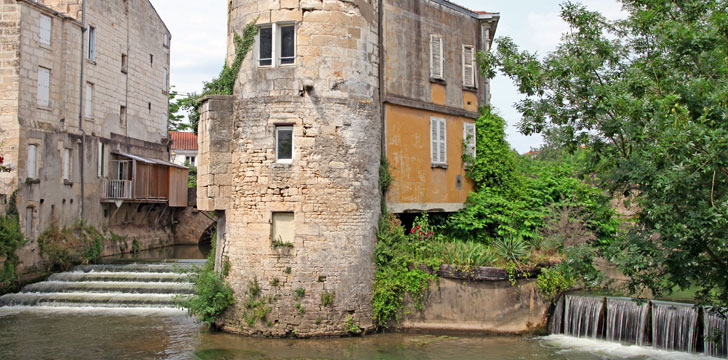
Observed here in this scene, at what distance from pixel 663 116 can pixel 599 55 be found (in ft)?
8.28

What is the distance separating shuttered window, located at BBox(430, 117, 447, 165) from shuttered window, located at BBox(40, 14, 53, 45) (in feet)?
51.2

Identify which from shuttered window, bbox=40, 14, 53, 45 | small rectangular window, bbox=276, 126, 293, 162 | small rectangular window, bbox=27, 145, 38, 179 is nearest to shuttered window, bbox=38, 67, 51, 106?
shuttered window, bbox=40, 14, 53, 45

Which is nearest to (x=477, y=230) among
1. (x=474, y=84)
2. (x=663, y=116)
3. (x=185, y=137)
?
(x=474, y=84)

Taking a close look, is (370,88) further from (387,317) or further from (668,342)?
(668,342)

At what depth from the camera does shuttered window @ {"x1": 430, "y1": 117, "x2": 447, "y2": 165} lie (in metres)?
17.5

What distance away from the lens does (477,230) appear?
59.5 ft

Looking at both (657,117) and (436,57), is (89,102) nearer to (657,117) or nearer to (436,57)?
(436,57)

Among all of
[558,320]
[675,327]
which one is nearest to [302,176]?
[558,320]

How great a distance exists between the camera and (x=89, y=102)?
2666cm

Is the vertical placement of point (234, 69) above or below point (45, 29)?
below

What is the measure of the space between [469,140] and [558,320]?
20.0 ft

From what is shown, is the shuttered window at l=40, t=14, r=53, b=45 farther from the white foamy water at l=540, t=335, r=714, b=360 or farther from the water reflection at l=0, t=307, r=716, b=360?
the white foamy water at l=540, t=335, r=714, b=360

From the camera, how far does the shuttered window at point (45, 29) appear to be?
76.8ft

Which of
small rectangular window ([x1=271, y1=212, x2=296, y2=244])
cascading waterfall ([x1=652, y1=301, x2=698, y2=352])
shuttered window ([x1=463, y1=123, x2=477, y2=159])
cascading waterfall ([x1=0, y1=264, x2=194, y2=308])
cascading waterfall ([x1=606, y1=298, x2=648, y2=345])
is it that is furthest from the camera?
shuttered window ([x1=463, y1=123, x2=477, y2=159])
